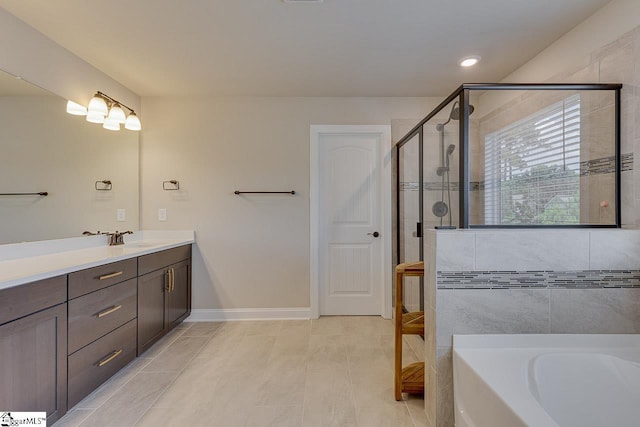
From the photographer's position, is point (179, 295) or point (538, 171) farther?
point (179, 295)

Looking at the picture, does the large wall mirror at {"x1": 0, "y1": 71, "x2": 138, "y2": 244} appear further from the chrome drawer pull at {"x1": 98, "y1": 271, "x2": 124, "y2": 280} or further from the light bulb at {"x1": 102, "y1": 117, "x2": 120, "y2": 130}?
the chrome drawer pull at {"x1": 98, "y1": 271, "x2": 124, "y2": 280}

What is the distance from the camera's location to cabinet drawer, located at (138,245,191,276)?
222 centimetres

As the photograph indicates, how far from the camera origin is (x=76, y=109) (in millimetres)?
2250

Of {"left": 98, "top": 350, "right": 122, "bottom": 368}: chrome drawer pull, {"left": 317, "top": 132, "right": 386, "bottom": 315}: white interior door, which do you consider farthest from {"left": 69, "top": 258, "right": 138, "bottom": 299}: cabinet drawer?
{"left": 317, "top": 132, "right": 386, "bottom": 315}: white interior door

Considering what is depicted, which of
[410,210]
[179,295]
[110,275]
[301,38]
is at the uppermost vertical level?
[301,38]

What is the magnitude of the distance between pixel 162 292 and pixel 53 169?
123 cm

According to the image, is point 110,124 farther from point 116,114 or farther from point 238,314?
point 238,314

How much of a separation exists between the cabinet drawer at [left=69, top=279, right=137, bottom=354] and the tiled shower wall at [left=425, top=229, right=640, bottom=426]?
6.48 ft

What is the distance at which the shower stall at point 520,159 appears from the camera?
1607 mm

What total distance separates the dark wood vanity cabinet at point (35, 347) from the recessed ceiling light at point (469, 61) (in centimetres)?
312

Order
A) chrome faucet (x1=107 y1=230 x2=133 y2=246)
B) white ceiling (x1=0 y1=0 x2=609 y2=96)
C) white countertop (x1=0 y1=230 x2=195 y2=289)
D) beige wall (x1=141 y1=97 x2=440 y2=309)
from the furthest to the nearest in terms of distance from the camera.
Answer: beige wall (x1=141 y1=97 x2=440 y2=309) → chrome faucet (x1=107 y1=230 x2=133 y2=246) → white ceiling (x1=0 y1=0 x2=609 y2=96) → white countertop (x1=0 y1=230 x2=195 y2=289)

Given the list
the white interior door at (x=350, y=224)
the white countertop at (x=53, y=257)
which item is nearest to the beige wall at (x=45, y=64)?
the white countertop at (x=53, y=257)

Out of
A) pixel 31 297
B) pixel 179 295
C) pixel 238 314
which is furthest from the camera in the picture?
pixel 238 314

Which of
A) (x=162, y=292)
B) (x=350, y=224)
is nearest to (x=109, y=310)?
(x=162, y=292)
